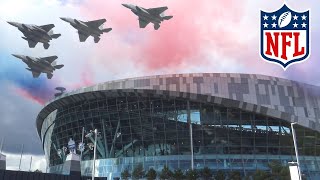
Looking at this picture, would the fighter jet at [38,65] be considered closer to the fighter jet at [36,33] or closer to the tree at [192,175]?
the fighter jet at [36,33]

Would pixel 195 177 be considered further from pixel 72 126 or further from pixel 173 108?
pixel 72 126

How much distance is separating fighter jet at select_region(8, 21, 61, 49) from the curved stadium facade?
20486 mm

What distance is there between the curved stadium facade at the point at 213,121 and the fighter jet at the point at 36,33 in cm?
2049

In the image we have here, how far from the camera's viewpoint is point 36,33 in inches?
1752

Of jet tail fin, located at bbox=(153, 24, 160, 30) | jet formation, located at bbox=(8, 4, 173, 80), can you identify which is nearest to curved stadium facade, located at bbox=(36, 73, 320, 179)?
jet tail fin, located at bbox=(153, 24, 160, 30)

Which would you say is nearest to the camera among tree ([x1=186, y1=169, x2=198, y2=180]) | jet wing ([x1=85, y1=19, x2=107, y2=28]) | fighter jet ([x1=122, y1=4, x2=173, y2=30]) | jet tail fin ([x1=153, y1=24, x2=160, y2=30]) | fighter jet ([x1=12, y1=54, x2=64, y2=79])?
fighter jet ([x1=122, y1=4, x2=173, y2=30])

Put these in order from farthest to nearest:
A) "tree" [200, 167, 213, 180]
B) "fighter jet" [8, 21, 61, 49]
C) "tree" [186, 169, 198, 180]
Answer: "tree" [200, 167, 213, 180], "tree" [186, 169, 198, 180], "fighter jet" [8, 21, 61, 49]

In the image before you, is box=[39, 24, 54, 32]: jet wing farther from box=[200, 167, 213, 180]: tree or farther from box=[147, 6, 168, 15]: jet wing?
box=[200, 167, 213, 180]: tree

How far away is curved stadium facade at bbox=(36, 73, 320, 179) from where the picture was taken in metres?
60.3

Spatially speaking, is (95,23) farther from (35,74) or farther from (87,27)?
(35,74)

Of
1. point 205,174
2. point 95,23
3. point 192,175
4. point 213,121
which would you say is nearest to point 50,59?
point 95,23

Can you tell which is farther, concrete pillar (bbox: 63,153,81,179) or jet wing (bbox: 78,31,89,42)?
jet wing (bbox: 78,31,89,42)

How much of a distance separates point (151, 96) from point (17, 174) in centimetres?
3268

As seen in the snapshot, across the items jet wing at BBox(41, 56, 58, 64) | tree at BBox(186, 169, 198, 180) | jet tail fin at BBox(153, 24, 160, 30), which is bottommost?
tree at BBox(186, 169, 198, 180)
